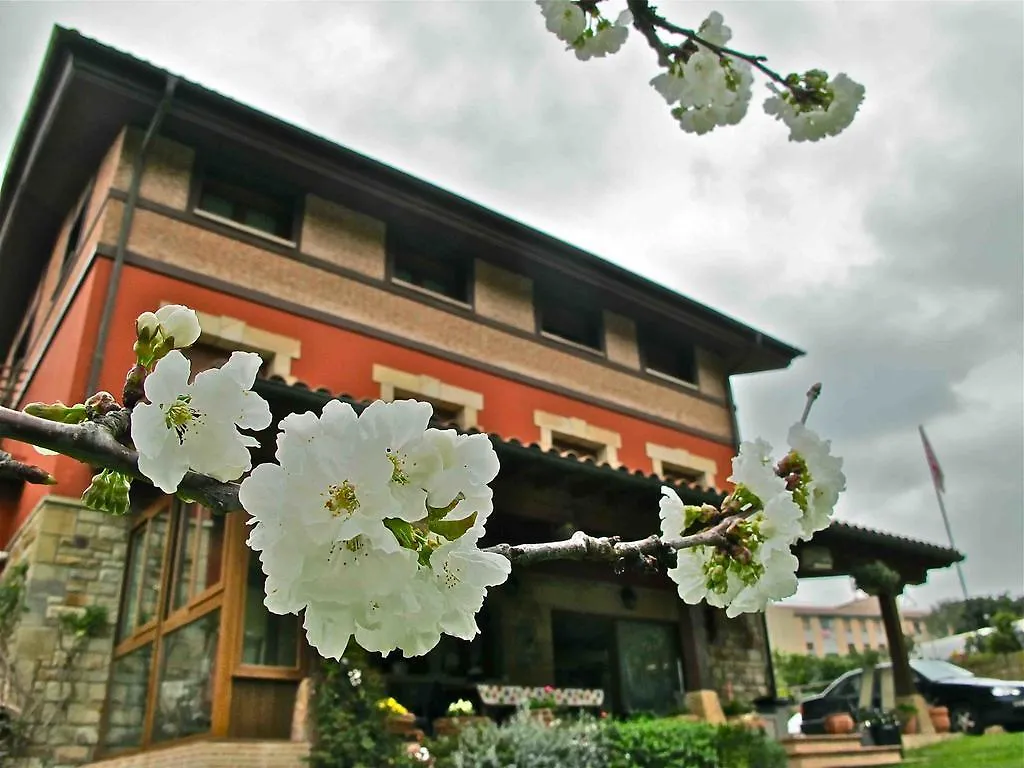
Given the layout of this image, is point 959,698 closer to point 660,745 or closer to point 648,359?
point 648,359

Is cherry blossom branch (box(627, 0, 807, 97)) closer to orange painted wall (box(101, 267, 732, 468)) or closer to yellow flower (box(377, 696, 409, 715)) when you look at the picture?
yellow flower (box(377, 696, 409, 715))

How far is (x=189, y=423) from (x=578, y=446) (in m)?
11.4

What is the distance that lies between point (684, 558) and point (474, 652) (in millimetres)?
7445

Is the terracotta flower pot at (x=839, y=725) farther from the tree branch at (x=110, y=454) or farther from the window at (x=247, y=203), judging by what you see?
the tree branch at (x=110, y=454)

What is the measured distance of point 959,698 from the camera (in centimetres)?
1224

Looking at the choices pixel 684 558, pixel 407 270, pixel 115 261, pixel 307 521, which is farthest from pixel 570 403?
pixel 307 521

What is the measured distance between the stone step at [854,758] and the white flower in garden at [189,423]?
913 cm

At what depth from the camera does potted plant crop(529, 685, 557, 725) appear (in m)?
7.11

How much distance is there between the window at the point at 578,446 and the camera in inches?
472

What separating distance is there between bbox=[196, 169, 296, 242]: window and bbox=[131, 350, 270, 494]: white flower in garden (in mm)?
9407

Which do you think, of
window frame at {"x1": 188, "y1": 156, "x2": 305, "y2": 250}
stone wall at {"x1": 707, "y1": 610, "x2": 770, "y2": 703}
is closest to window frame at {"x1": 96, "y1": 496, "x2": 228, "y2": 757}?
window frame at {"x1": 188, "y1": 156, "x2": 305, "y2": 250}

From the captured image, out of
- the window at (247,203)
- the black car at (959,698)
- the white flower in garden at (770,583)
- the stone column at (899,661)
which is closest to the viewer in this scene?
the white flower in garden at (770,583)

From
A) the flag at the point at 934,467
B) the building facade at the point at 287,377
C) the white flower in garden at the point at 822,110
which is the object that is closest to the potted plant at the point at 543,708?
the building facade at the point at 287,377

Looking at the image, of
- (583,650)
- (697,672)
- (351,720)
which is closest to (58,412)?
(351,720)
